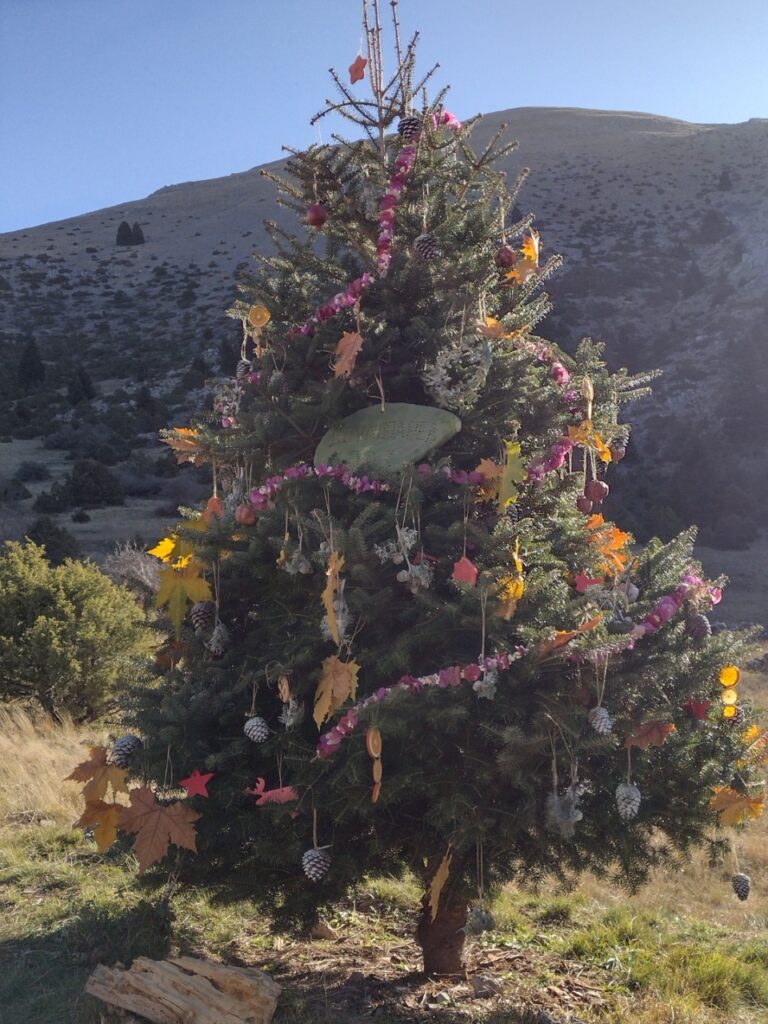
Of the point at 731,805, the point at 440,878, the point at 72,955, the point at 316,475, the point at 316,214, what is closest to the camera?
the point at 440,878

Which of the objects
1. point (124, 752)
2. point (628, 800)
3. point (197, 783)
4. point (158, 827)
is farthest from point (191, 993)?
point (628, 800)

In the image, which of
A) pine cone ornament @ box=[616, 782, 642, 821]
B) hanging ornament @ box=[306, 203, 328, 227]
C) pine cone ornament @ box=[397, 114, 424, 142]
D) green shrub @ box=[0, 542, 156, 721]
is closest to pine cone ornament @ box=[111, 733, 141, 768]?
pine cone ornament @ box=[616, 782, 642, 821]

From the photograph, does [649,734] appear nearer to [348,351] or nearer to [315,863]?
[315,863]

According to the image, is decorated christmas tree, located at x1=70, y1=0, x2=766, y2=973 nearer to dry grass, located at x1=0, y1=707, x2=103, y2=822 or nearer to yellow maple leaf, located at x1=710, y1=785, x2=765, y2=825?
yellow maple leaf, located at x1=710, y1=785, x2=765, y2=825

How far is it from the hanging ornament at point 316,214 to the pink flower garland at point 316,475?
3.15 feet

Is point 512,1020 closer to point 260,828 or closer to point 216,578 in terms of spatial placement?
point 260,828

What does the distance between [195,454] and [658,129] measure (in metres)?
69.0

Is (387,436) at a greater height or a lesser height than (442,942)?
greater

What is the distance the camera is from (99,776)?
3.25 meters

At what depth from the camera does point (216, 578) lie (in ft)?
11.0

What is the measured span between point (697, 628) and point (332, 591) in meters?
1.33

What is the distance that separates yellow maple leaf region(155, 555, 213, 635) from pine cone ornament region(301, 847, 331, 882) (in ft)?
3.19

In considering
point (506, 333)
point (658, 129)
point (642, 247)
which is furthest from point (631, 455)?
point (658, 129)

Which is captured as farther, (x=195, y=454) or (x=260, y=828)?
(x=195, y=454)
